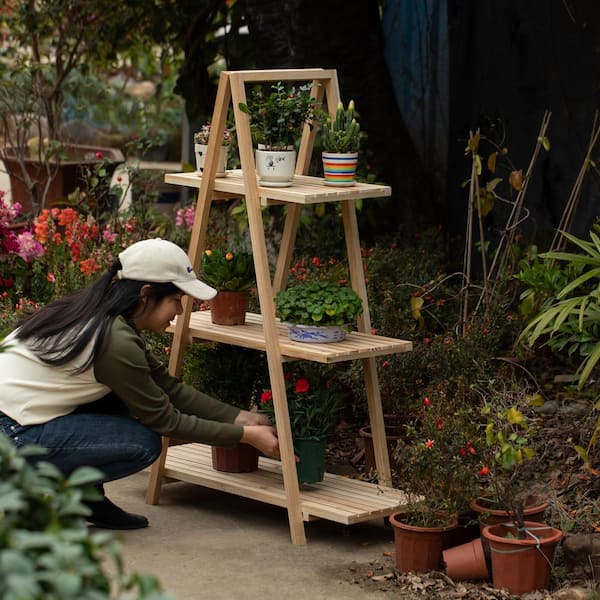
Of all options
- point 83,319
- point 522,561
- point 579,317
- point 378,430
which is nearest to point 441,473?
point 522,561

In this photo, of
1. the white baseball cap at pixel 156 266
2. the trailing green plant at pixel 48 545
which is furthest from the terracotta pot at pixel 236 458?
the trailing green plant at pixel 48 545

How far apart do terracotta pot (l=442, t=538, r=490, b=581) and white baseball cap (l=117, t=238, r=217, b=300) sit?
1261mm

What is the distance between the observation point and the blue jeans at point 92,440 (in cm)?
416

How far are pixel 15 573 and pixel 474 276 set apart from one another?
559 cm

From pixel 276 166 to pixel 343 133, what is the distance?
0.29m

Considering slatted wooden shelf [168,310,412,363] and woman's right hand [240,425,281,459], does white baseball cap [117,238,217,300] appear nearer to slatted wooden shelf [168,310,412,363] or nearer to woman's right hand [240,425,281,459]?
slatted wooden shelf [168,310,412,363]

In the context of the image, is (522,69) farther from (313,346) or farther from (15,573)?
A: (15,573)

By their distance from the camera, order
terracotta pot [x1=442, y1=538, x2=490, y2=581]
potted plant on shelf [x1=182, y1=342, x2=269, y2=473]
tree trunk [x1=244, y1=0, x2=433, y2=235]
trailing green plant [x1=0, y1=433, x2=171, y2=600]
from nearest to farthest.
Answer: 1. trailing green plant [x1=0, y1=433, x2=171, y2=600]
2. terracotta pot [x1=442, y1=538, x2=490, y2=581]
3. potted plant on shelf [x1=182, y1=342, x2=269, y2=473]
4. tree trunk [x1=244, y1=0, x2=433, y2=235]

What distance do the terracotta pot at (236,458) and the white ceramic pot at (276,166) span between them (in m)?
1.12

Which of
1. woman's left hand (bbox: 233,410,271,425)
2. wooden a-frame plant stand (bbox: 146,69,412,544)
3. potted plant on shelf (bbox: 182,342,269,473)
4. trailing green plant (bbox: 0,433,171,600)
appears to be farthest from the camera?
potted plant on shelf (bbox: 182,342,269,473)

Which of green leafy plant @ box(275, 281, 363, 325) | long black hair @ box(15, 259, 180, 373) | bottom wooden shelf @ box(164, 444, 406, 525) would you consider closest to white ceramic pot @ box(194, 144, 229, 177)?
green leafy plant @ box(275, 281, 363, 325)

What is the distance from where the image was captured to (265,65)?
7.07 meters

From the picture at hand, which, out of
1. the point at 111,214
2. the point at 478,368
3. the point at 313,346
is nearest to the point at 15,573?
the point at 313,346

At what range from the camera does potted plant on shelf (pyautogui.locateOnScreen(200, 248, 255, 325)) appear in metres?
4.75
